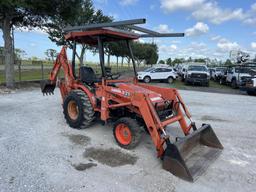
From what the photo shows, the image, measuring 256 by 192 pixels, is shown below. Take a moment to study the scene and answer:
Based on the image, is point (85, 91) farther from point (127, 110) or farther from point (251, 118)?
point (251, 118)

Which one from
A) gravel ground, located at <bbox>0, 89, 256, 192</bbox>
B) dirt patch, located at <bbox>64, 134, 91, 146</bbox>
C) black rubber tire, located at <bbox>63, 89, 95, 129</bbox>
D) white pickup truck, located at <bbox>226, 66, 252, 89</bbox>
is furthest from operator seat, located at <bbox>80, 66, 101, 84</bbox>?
white pickup truck, located at <bbox>226, 66, 252, 89</bbox>

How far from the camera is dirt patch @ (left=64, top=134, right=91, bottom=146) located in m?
4.63

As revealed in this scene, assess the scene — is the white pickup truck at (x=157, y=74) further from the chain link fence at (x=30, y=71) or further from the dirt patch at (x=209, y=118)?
the dirt patch at (x=209, y=118)

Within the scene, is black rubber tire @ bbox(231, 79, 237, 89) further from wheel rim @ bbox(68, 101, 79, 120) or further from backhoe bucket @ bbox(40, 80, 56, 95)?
wheel rim @ bbox(68, 101, 79, 120)

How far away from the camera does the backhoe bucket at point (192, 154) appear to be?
132 inches


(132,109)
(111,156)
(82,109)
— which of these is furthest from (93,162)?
(82,109)

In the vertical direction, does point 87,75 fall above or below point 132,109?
above

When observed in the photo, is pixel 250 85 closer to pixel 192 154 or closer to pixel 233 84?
pixel 233 84

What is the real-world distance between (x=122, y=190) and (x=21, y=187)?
138 centimetres

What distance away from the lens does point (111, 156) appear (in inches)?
159

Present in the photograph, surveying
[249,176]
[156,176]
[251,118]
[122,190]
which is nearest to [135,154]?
[156,176]

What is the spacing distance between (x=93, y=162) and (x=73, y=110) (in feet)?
7.16

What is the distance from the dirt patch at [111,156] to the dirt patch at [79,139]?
0.38 meters

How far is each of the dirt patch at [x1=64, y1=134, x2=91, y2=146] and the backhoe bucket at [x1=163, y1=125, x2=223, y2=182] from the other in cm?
190
